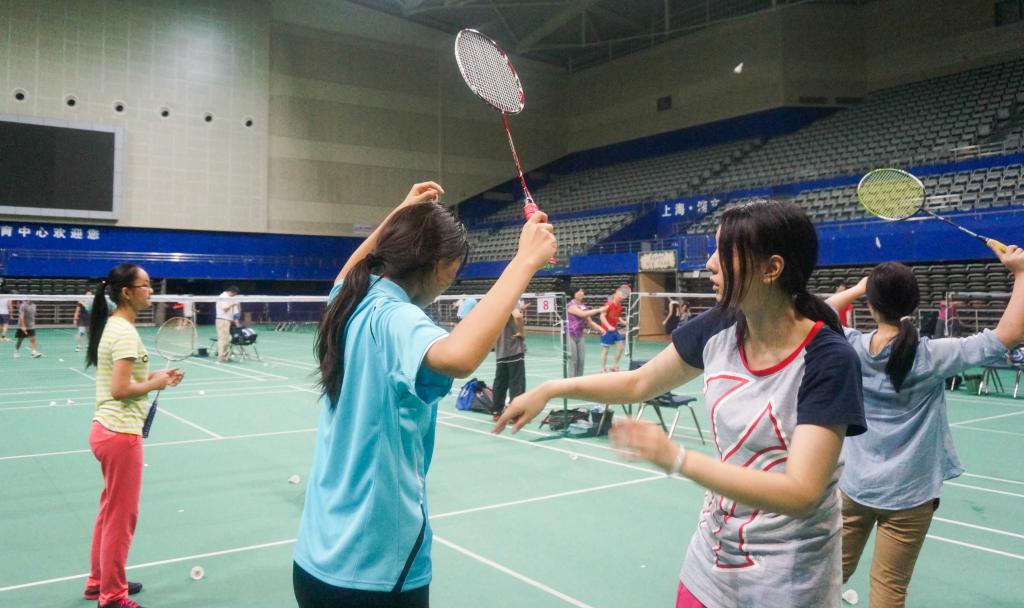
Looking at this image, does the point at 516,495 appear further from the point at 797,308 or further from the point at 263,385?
the point at 263,385

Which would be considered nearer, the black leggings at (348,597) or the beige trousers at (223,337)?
the black leggings at (348,597)

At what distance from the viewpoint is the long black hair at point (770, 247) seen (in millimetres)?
1854

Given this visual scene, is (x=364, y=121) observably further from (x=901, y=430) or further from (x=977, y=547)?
(x=901, y=430)

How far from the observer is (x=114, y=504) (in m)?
4.09

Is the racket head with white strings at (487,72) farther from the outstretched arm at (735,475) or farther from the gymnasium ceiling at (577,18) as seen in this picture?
the gymnasium ceiling at (577,18)

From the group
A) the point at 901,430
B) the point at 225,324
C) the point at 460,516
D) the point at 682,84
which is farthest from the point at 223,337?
the point at 682,84

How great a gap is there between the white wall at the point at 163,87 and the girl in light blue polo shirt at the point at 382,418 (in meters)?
31.6

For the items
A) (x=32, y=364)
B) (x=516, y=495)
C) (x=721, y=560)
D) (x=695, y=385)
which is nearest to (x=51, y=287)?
(x=32, y=364)

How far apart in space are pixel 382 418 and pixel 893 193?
4.84 meters

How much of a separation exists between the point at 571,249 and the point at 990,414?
71.0 ft

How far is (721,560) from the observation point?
1.92 meters

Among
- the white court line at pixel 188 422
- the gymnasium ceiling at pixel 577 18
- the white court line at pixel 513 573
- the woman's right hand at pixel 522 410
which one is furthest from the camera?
the gymnasium ceiling at pixel 577 18

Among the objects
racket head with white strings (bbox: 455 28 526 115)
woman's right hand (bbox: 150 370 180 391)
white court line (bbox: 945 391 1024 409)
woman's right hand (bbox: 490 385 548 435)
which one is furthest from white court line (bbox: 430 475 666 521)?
white court line (bbox: 945 391 1024 409)

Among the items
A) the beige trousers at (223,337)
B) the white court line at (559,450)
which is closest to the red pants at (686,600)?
the white court line at (559,450)
